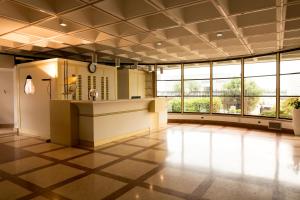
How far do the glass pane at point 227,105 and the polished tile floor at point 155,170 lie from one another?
115 inches

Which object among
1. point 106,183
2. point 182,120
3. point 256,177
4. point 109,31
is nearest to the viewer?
point 106,183

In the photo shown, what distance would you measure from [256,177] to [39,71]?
6216 mm

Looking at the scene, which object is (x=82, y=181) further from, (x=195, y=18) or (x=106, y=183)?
(x=195, y=18)

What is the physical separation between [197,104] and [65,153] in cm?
658

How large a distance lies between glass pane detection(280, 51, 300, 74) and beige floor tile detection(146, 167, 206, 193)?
5.70 metres

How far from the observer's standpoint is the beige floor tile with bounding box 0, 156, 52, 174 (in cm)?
364

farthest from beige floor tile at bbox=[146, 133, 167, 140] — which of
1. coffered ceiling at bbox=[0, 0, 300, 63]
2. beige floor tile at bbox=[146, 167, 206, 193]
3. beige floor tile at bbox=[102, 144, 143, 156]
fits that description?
coffered ceiling at bbox=[0, 0, 300, 63]

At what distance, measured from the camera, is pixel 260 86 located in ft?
25.8

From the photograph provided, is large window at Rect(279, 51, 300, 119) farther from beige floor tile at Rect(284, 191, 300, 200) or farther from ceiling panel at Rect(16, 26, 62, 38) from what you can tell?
ceiling panel at Rect(16, 26, 62, 38)

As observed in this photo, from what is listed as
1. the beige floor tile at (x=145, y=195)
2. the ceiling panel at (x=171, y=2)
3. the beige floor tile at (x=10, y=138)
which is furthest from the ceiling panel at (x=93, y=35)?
the beige floor tile at (x=10, y=138)

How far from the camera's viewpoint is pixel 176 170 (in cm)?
363

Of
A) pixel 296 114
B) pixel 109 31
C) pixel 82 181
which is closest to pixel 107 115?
pixel 109 31

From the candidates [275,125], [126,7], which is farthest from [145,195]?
[275,125]

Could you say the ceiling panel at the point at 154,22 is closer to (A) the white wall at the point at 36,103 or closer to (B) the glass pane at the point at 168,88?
(A) the white wall at the point at 36,103
